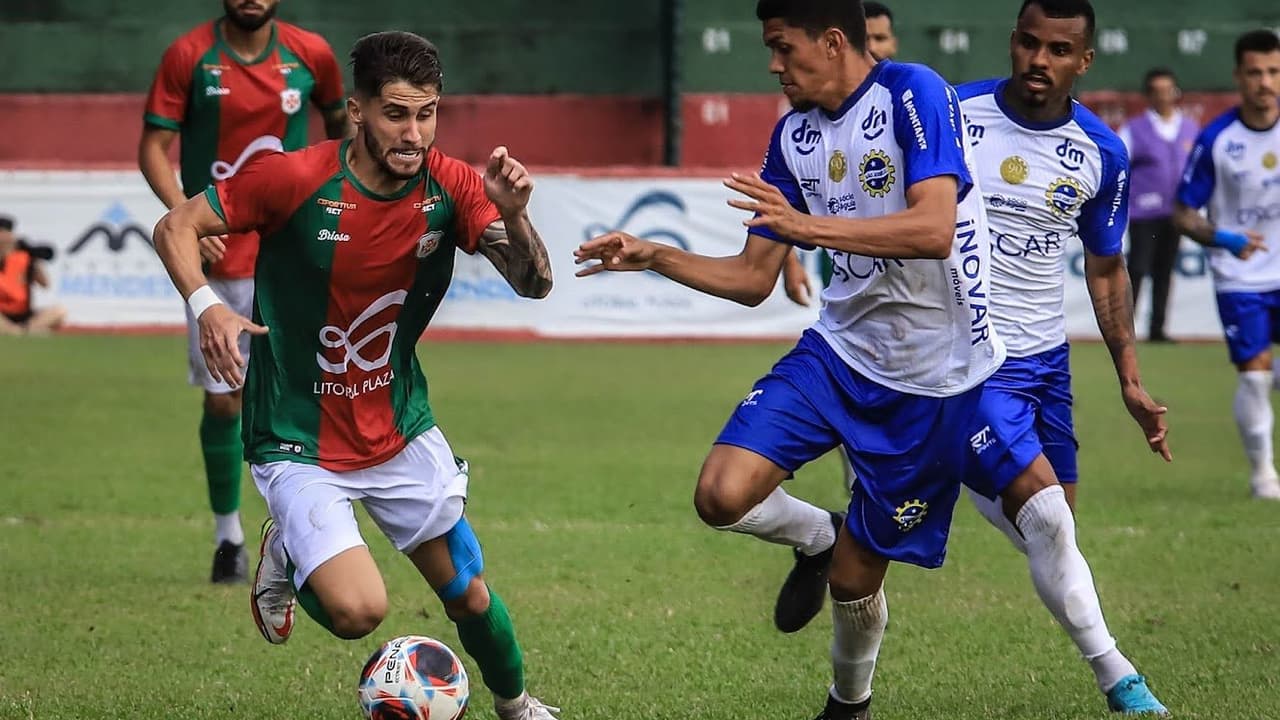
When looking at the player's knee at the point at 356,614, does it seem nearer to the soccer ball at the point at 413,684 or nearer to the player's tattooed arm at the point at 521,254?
the soccer ball at the point at 413,684

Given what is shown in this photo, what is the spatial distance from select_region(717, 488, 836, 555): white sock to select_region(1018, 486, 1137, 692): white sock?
653mm

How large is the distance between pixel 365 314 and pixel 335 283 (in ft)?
0.41

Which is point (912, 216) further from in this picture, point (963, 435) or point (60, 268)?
point (60, 268)

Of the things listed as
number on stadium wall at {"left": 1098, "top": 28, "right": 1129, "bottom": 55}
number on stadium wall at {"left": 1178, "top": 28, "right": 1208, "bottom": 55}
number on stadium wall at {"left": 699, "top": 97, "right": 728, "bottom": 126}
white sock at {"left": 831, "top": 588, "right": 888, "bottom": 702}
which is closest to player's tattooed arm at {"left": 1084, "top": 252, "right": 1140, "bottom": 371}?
white sock at {"left": 831, "top": 588, "right": 888, "bottom": 702}

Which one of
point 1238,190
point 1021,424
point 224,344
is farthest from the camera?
point 1238,190

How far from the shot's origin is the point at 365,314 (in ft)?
17.4

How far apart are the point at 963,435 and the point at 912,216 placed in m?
0.79

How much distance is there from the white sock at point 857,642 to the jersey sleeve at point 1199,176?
16.8 ft

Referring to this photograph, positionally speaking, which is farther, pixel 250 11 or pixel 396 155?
pixel 250 11

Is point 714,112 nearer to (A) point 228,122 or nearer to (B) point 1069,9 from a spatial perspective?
(A) point 228,122

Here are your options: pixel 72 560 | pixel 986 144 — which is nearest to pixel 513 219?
pixel 986 144

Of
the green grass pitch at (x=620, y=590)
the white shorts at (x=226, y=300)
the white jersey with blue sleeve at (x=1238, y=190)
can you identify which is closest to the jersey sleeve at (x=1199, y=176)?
the white jersey with blue sleeve at (x=1238, y=190)

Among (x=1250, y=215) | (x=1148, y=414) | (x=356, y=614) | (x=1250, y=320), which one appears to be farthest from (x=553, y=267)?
(x=356, y=614)

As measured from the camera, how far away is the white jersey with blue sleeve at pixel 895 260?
518 cm
